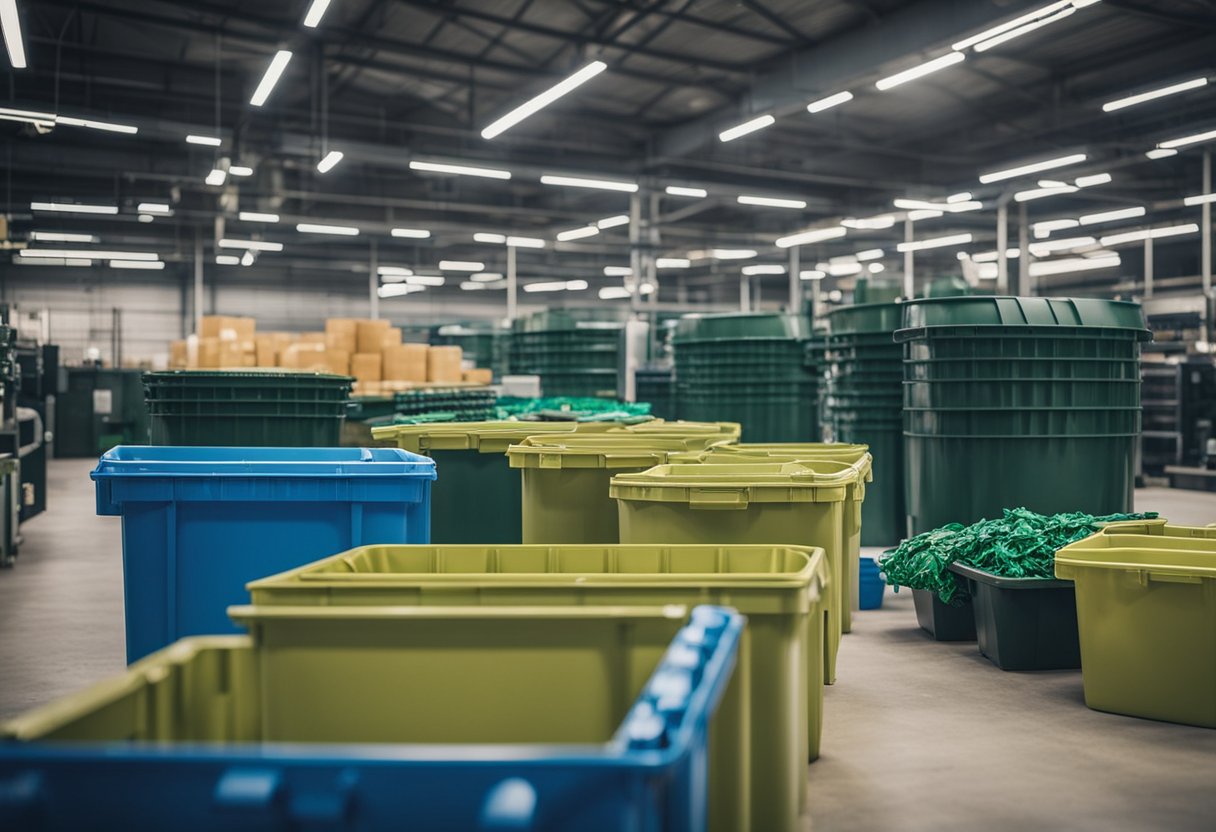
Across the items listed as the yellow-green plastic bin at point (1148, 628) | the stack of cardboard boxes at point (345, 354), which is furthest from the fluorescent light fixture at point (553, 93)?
the yellow-green plastic bin at point (1148, 628)

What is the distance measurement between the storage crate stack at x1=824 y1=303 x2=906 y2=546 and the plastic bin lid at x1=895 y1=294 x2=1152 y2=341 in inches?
41.8

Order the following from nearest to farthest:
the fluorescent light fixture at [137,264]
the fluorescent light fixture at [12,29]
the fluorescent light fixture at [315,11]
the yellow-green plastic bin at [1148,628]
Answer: the yellow-green plastic bin at [1148,628]
the fluorescent light fixture at [12,29]
the fluorescent light fixture at [315,11]
the fluorescent light fixture at [137,264]

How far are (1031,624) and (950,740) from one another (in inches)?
43.1

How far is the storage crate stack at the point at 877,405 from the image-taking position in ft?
24.4

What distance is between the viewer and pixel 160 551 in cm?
313

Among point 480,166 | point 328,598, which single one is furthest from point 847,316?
point 480,166

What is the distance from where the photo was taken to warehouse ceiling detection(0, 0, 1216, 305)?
1282 centimetres

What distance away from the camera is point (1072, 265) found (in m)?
24.0

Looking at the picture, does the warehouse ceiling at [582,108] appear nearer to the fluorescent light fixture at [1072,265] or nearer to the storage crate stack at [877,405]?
the fluorescent light fixture at [1072,265]

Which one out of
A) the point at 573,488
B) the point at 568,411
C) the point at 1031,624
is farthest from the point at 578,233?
the point at 1031,624

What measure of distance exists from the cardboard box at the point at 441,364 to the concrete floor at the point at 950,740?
5.84 metres

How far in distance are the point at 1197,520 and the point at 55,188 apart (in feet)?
67.8

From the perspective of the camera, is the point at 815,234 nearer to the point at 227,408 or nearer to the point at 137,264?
the point at 227,408

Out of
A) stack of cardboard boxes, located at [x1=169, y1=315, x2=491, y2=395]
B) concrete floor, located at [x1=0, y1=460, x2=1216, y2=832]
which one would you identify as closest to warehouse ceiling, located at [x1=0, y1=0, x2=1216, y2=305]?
stack of cardboard boxes, located at [x1=169, y1=315, x2=491, y2=395]
